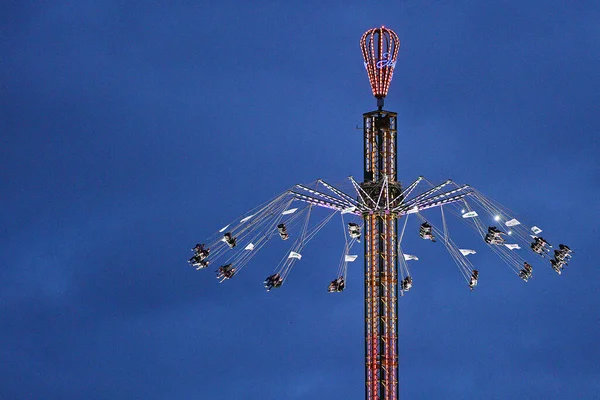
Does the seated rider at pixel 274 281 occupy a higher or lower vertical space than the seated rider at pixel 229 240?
lower

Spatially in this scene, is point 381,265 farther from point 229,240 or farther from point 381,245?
point 229,240

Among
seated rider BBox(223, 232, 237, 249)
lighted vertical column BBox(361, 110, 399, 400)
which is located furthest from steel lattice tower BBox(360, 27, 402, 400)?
seated rider BBox(223, 232, 237, 249)

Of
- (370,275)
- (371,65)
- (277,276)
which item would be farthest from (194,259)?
(371,65)

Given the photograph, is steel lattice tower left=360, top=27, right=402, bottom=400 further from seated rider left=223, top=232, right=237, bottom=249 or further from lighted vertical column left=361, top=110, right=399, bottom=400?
seated rider left=223, top=232, right=237, bottom=249

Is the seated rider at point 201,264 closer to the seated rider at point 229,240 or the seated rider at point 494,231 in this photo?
the seated rider at point 229,240

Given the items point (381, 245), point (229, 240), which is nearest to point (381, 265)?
point (381, 245)

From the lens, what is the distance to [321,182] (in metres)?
79.9

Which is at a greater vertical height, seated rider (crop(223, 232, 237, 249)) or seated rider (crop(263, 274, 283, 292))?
seated rider (crop(223, 232, 237, 249))

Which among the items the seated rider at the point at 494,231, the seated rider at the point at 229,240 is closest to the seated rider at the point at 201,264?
the seated rider at the point at 229,240

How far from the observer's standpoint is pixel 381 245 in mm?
80500

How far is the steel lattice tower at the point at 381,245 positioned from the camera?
79250 millimetres

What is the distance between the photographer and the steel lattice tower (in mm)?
79250

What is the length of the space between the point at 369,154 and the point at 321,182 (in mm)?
4140

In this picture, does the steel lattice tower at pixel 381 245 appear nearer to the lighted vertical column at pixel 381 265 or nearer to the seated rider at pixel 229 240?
the lighted vertical column at pixel 381 265
